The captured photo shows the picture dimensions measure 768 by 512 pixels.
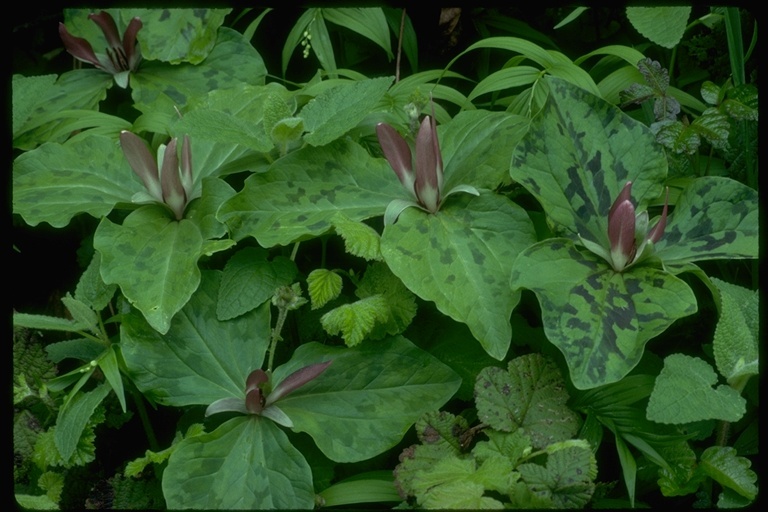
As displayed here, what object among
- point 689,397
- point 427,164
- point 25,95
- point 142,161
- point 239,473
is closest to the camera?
point 689,397

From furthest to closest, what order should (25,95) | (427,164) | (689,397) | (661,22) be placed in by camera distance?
(25,95) < (661,22) < (427,164) < (689,397)

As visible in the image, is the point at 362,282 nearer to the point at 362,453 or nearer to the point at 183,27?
the point at 362,453

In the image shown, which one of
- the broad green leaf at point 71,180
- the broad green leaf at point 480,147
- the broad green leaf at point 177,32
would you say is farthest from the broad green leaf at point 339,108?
the broad green leaf at point 177,32

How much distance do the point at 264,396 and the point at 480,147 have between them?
613 millimetres

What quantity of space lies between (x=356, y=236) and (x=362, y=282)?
16 centimetres

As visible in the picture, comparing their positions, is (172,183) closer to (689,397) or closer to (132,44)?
(132,44)

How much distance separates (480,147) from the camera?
1.47 m

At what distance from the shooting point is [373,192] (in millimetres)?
1448

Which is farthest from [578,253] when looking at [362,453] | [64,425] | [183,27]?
[183,27]

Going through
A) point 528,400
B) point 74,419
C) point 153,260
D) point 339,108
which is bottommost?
point 74,419

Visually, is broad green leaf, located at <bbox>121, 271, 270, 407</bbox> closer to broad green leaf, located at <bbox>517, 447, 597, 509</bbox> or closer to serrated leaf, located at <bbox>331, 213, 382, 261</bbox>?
serrated leaf, located at <bbox>331, 213, 382, 261</bbox>

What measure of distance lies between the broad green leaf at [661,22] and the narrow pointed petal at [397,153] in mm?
566

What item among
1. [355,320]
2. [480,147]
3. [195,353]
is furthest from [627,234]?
[195,353]

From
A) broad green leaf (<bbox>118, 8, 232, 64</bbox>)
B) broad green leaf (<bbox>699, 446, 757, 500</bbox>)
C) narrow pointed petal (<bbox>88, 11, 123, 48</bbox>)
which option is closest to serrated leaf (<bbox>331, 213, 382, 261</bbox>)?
broad green leaf (<bbox>699, 446, 757, 500</bbox>)
